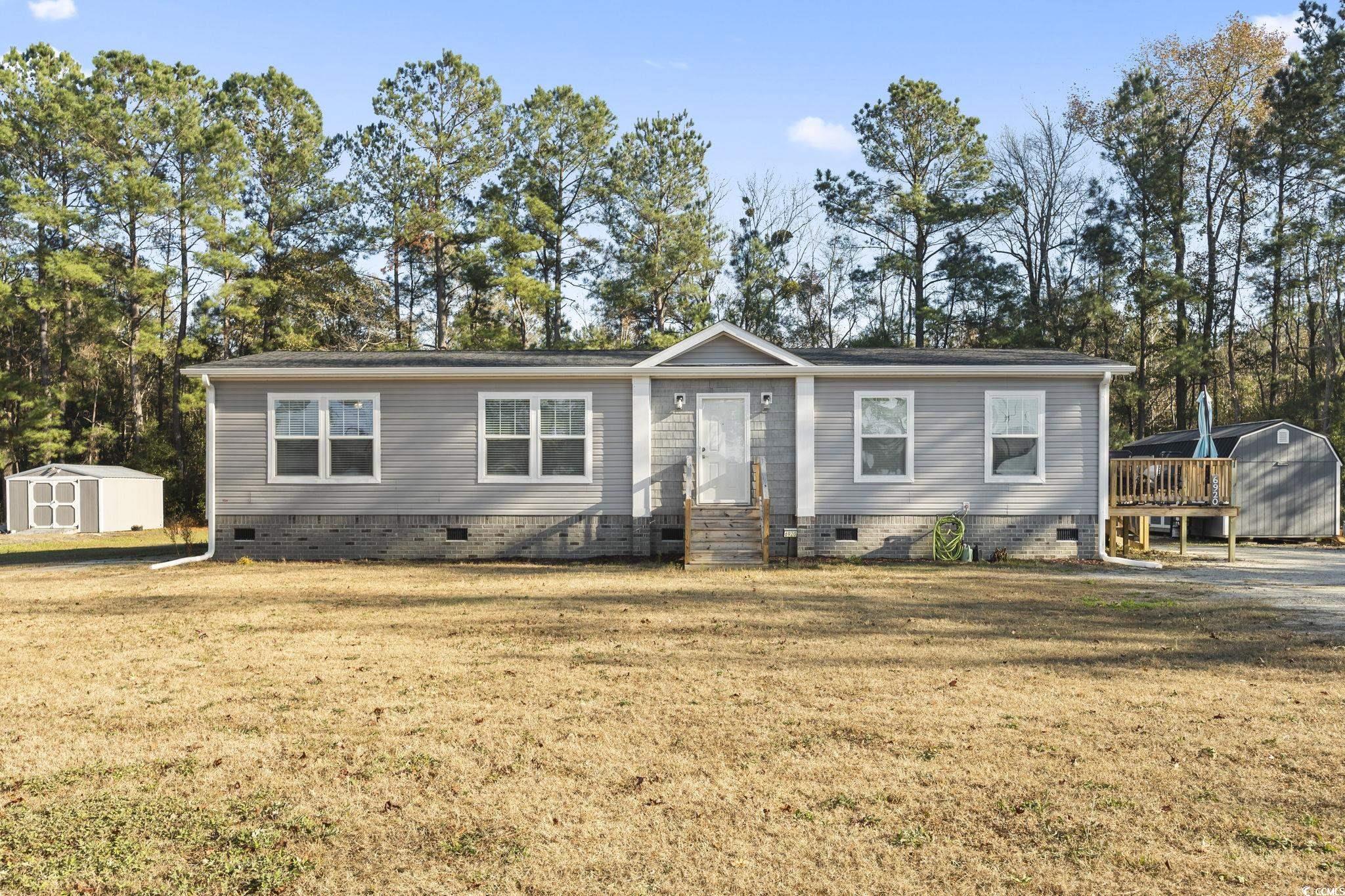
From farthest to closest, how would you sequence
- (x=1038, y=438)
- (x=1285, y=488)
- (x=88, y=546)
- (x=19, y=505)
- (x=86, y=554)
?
(x=19, y=505), (x=1285, y=488), (x=88, y=546), (x=86, y=554), (x=1038, y=438)

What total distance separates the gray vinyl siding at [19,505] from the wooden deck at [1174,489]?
78.9ft

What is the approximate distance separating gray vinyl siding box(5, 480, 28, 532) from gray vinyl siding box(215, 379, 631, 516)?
11.2 metres

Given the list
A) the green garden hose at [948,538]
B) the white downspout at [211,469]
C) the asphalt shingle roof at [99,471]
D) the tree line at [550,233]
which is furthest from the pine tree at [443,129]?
the green garden hose at [948,538]

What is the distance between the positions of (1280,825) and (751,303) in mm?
28264

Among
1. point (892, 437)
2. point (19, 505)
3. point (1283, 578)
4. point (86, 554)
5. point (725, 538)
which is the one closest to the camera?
point (1283, 578)

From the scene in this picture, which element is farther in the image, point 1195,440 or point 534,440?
point 1195,440

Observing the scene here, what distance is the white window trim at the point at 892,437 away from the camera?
49.3 ft

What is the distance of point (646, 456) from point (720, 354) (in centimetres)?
204

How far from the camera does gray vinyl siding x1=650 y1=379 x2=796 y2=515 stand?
15.1m

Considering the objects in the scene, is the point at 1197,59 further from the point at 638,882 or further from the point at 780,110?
the point at 638,882

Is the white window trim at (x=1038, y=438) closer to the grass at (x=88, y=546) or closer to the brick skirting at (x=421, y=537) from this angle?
the brick skirting at (x=421, y=537)

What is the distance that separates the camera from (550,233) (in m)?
30.1

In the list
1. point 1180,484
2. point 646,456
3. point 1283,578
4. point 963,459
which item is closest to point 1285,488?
point 1180,484

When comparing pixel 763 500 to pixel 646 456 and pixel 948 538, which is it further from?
pixel 948 538
